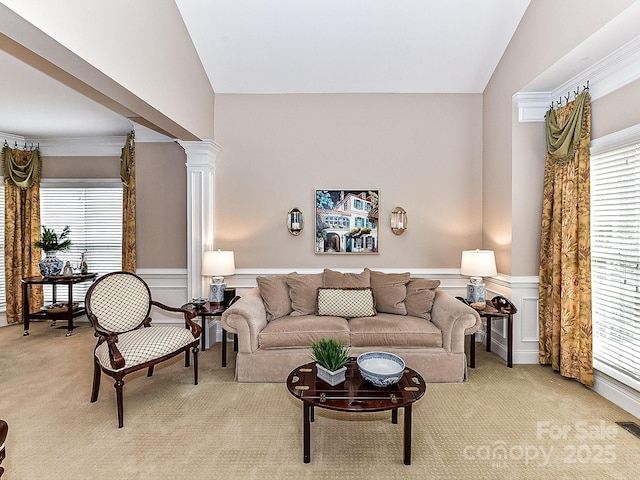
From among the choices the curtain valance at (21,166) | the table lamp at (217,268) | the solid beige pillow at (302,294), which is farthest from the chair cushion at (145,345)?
the curtain valance at (21,166)

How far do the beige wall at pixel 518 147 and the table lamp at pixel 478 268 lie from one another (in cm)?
23

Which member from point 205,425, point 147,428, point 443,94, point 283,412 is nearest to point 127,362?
point 147,428

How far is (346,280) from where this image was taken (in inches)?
166

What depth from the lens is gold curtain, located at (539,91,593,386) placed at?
3357mm

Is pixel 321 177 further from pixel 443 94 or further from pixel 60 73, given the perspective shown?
pixel 60 73

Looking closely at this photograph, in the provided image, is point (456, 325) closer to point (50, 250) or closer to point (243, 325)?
point (243, 325)

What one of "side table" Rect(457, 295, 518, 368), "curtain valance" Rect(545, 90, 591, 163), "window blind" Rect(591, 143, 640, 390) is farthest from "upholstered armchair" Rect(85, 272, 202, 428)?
"curtain valance" Rect(545, 90, 591, 163)

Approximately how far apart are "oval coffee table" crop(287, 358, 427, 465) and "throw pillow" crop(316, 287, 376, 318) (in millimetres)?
1329

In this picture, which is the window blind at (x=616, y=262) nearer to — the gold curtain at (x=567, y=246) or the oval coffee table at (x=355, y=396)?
the gold curtain at (x=567, y=246)

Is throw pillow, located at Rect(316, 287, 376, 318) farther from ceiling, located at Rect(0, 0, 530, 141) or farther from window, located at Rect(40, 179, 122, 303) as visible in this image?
window, located at Rect(40, 179, 122, 303)

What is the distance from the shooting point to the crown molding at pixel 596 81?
2.89 m

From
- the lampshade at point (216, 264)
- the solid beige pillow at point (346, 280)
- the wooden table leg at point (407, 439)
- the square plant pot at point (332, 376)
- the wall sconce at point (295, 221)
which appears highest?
the wall sconce at point (295, 221)

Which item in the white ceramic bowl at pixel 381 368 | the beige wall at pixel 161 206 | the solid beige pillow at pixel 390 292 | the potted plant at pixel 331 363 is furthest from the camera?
the beige wall at pixel 161 206

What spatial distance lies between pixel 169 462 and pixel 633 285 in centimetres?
375
